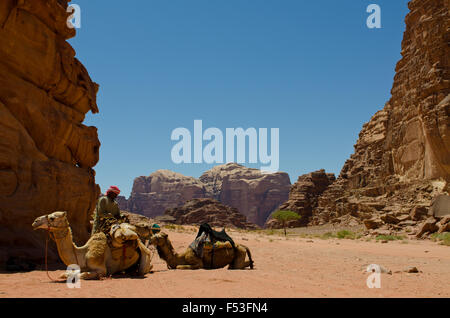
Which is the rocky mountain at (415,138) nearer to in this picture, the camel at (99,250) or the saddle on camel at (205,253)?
the saddle on camel at (205,253)

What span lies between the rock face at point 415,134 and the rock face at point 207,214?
2764cm

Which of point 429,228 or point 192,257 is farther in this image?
point 429,228

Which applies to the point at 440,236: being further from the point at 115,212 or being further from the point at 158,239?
the point at 115,212

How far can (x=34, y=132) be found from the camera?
10.9m

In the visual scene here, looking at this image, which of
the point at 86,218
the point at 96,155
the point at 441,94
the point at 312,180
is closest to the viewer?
the point at 86,218

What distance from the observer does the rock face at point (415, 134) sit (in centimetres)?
4097

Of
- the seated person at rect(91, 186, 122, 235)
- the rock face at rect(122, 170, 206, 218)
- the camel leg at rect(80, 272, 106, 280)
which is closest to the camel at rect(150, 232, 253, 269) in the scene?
the seated person at rect(91, 186, 122, 235)

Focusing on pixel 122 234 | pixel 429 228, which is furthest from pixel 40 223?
pixel 429 228

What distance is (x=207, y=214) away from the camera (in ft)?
296

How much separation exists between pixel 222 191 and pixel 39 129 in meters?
151

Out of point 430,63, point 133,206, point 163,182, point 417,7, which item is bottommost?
point 133,206
